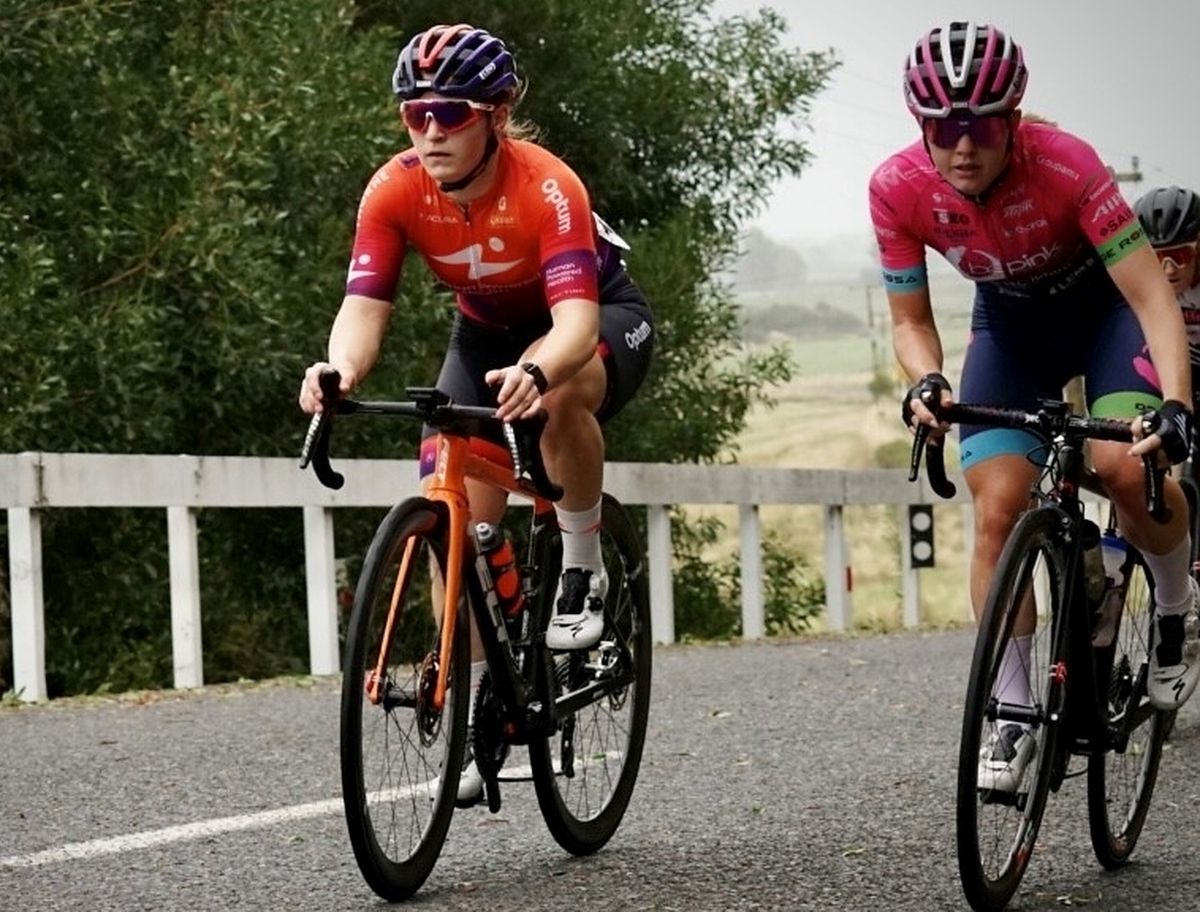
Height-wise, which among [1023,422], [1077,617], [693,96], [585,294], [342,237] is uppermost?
[693,96]

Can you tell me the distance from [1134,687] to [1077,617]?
2.44 ft

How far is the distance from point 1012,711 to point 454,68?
211cm

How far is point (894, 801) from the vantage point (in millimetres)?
7285

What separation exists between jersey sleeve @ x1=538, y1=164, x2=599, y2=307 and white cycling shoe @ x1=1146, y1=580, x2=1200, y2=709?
1933mm

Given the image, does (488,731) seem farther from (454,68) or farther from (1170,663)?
(1170,663)

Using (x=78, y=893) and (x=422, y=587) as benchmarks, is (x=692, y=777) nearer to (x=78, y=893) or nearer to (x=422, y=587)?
(x=422, y=587)

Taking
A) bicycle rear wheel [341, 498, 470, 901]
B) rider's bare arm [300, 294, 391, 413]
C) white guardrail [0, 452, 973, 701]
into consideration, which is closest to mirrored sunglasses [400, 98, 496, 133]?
rider's bare arm [300, 294, 391, 413]

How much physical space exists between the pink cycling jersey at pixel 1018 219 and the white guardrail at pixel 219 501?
6.03m

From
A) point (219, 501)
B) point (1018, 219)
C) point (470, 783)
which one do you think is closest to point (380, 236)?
point (470, 783)

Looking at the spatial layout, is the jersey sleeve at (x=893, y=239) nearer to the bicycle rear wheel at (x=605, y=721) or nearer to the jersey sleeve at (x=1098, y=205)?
the jersey sleeve at (x=1098, y=205)

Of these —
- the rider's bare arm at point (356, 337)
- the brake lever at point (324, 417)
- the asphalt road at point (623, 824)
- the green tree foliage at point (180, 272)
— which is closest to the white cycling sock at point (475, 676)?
the asphalt road at point (623, 824)

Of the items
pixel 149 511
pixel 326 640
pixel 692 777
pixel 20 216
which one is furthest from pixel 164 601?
pixel 692 777

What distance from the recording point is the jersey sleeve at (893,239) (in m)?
6.32

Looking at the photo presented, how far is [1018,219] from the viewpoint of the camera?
20.4 feet
